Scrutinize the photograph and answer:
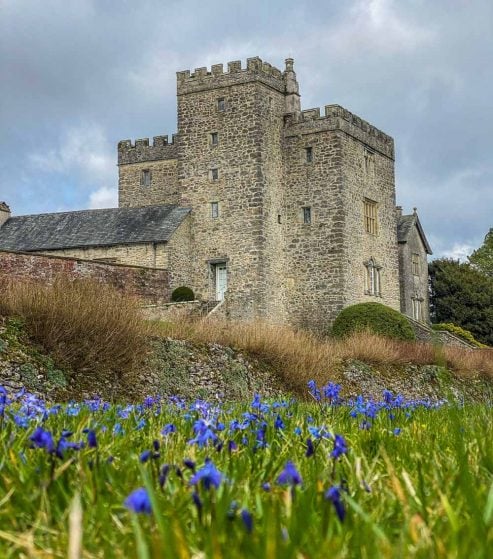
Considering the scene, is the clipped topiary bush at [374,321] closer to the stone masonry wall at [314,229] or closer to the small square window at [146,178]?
the stone masonry wall at [314,229]

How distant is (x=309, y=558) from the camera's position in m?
2.05

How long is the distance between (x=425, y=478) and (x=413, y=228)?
143 ft

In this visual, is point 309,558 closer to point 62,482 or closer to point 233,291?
point 62,482

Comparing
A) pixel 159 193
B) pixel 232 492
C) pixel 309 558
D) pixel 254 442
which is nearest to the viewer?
pixel 309 558

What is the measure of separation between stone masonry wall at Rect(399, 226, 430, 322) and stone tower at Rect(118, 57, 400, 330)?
5.22m

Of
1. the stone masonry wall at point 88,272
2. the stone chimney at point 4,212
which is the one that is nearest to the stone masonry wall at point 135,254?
the stone masonry wall at point 88,272

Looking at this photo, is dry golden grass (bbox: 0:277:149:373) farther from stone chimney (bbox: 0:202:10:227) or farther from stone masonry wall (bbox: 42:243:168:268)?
stone chimney (bbox: 0:202:10:227)

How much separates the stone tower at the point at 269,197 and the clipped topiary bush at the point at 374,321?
113cm

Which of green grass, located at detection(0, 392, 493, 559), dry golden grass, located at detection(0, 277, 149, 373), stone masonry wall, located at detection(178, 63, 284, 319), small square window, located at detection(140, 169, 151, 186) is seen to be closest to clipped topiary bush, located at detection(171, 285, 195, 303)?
stone masonry wall, located at detection(178, 63, 284, 319)

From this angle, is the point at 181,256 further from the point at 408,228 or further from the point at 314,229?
the point at 408,228

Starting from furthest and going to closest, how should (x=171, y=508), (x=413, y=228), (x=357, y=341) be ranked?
(x=413, y=228) → (x=357, y=341) → (x=171, y=508)

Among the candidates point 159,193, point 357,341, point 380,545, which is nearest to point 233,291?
point 159,193

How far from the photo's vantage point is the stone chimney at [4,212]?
137ft

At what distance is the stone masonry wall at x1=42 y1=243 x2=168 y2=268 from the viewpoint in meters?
34.7
